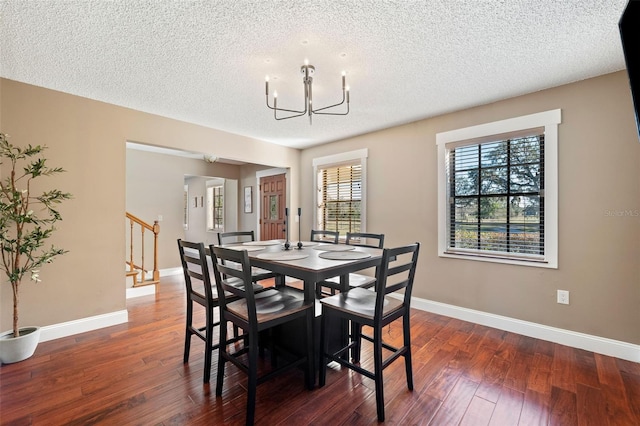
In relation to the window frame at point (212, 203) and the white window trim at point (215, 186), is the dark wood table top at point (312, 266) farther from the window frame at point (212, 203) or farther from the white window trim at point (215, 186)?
the window frame at point (212, 203)

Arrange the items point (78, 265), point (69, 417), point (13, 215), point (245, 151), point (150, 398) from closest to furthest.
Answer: point (69, 417) < point (150, 398) < point (13, 215) < point (78, 265) < point (245, 151)

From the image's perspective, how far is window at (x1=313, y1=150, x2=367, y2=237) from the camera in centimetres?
429

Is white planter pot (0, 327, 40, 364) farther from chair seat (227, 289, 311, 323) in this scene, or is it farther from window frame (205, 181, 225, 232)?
window frame (205, 181, 225, 232)

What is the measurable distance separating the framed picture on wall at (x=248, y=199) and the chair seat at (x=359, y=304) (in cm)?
489

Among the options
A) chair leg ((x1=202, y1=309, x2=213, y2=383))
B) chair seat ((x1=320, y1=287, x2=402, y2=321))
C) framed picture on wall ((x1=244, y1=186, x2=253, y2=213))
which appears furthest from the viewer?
framed picture on wall ((x1=244, y1=186, x2=253, y2=213))

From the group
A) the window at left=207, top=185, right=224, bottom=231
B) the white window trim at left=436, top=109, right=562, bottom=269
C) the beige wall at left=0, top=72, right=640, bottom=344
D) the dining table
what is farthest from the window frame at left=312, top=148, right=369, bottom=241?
the window at left=207, top=185, right=224, bottom=231

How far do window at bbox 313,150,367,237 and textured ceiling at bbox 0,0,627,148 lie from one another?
137 centimetres

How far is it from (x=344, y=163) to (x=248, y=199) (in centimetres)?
307

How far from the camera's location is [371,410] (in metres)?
1.73

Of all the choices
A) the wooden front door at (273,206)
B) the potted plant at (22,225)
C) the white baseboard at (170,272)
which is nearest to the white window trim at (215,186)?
the wooden front door at (273,206)

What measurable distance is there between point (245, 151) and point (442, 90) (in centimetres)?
281

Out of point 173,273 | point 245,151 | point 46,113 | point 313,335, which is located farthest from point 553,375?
point 173,273

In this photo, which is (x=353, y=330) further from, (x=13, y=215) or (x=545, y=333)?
(x=13, y=215)

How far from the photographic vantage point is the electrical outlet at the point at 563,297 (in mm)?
2623
